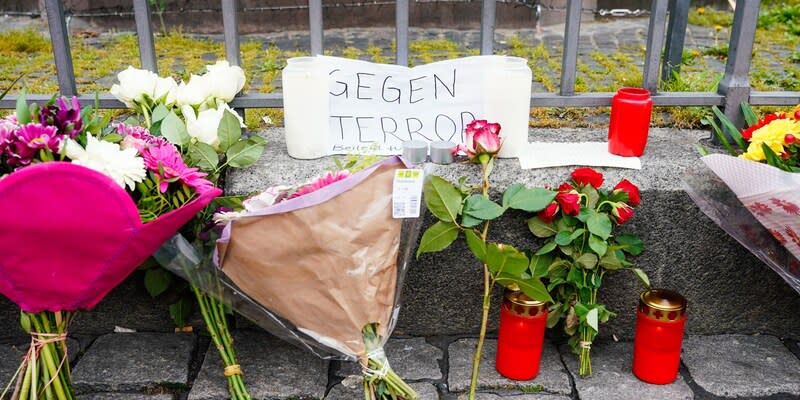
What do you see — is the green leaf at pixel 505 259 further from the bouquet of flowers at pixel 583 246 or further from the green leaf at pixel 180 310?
the green leaf at pixel 180 310

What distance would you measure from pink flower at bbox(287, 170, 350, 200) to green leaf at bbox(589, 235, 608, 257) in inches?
25.4

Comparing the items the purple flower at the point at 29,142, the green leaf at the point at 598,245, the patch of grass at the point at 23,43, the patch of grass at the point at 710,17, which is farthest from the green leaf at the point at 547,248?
the patch of grass at the point at 710,17

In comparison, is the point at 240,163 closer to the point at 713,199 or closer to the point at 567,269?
the point at 567,269

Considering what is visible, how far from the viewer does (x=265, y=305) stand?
67.8 inches

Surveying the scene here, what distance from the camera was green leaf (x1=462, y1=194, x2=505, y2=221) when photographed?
1838mm

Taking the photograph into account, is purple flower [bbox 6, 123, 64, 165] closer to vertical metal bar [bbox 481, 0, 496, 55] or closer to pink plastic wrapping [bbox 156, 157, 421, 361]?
pink plastic wrapping [bbox 156, 157, 421, 361]

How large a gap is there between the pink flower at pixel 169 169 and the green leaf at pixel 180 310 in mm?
484

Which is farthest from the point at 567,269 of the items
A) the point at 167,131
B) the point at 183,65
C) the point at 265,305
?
the point at 183,65

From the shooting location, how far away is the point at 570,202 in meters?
1.89

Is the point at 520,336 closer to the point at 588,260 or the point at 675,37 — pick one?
the point at 588,260

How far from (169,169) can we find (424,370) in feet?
2.80

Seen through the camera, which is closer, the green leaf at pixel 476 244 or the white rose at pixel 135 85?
the green leaf at pixel 476 244

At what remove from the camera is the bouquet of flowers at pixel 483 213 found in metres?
1.78

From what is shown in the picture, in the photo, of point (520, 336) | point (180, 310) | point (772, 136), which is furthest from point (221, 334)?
point (772, 136)
